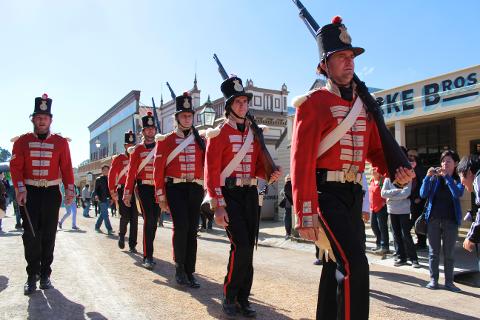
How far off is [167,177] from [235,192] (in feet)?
6.19

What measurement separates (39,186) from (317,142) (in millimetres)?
4259

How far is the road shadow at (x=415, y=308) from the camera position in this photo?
4789 millimetres

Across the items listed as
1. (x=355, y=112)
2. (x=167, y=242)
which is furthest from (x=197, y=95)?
(x=355, y=112)

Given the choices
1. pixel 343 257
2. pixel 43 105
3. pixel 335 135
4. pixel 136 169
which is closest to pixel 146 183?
pixel 136 169

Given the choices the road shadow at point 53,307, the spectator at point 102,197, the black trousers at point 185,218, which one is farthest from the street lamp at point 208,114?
the road shadow at point 53,307

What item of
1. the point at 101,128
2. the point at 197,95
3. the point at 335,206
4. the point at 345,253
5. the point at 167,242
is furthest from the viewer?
the point at 101,128

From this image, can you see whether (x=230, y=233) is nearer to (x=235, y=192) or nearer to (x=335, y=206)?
(x=235, y=192)

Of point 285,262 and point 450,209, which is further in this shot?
point 285,262

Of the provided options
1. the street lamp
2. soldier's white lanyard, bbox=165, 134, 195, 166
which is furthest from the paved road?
the street lamp

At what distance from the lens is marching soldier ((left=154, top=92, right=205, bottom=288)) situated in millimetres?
6098

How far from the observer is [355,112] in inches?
134

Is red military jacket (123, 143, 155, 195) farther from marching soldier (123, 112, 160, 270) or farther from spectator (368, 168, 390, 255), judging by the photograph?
spectator (368, 168, 390, 255)

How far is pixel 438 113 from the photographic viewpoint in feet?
36.9

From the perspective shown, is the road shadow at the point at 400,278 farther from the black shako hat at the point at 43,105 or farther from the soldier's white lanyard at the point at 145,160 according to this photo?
the black shako hat at the point at 43,105
